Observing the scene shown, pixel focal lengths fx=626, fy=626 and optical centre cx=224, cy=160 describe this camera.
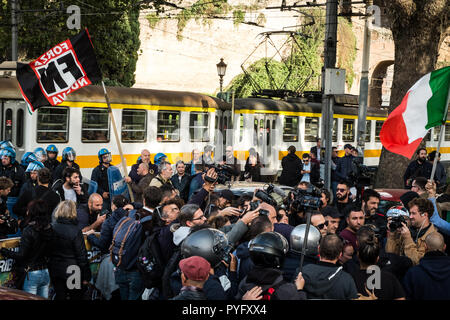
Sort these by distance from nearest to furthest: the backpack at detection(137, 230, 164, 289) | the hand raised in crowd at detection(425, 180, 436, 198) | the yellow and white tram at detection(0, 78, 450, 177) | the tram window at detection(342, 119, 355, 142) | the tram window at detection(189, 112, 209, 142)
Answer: the backpack at detection(137, 230, 164, 289) → the hand raised in crowd at detection(425, 180, 436, 198) → the yellow and white tram at detection(0, 78, 450, 177) → the tram window at detection(189, 112, 209, 142) → the tram window at detection(342, 119, 355, 142)

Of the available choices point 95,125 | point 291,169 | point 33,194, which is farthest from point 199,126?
point 33,194

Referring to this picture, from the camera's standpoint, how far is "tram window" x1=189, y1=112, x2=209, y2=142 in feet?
64.3

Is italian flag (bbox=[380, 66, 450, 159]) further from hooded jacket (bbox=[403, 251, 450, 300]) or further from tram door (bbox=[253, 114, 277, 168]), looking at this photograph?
tram door (bbox=[253, 114, 277, 168])

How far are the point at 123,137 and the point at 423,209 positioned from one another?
12.0 metres

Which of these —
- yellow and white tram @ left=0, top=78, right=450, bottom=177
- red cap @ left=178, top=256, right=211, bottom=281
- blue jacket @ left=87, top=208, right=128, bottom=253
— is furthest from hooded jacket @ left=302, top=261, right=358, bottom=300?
yellow and white tram @ left=0, top=78, right=450, bottom=177

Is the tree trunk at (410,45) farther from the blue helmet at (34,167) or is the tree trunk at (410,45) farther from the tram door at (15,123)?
the tram door at (15,123)

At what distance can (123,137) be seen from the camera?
17.4 meters

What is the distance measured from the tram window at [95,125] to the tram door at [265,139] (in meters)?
7.06

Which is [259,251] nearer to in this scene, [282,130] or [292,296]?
[292,296]

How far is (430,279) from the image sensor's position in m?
5.04

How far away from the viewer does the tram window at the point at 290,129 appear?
23688 mm

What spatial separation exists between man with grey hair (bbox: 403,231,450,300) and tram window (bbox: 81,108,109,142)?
1231cm

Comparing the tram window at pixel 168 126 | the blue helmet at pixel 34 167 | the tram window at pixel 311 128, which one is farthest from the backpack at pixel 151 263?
the tram window at pixel 311 128

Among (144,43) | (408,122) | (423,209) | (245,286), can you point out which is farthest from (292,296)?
(144,43)
